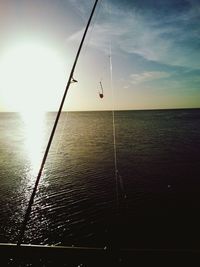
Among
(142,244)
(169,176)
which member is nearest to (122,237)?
(142,244)

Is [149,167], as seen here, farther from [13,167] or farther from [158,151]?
[13,167]

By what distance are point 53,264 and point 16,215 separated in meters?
7.37

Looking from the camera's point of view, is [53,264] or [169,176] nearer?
[53,264]

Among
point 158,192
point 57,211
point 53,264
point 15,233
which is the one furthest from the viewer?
point 158,192

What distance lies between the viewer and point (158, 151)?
40.4m

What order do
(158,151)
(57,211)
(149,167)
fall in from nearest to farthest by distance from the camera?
(57,211), (149,167), (158,151)

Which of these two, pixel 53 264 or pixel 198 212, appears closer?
pixel 53 264

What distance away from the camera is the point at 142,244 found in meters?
15.2

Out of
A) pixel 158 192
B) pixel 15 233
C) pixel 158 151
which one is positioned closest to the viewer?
pixel 15 233

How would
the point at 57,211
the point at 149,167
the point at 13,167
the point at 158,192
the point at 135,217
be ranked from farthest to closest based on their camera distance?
the point at 13,167 < the point at 149,167 < the point at 158,192 < the point at 57,211 < the point at 135,217

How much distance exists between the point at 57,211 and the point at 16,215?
343 centimetres

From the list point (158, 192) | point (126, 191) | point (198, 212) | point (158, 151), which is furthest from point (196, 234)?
point (158, 151)

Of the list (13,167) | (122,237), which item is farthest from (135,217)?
(13,167)

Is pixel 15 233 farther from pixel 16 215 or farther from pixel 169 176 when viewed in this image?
pixel 169 176
